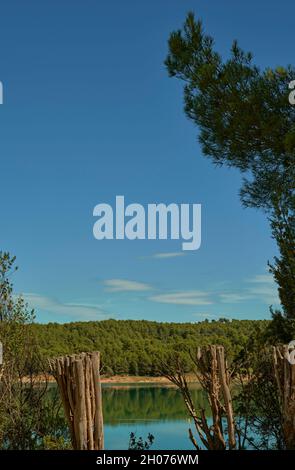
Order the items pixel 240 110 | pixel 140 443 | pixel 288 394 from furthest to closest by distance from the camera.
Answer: pixel 240 110 → pixel 140 443 → pixel 288 394

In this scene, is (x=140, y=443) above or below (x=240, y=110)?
below

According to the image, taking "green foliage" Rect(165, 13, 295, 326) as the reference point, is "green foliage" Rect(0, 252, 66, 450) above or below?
below

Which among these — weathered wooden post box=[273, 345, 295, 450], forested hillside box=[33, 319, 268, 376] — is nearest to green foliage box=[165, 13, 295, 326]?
weathered wooden post box=[273, 345, 295, 450]

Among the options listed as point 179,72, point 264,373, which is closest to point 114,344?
point 179,72

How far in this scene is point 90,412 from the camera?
15.4 feet

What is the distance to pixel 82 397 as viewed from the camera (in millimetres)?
4656

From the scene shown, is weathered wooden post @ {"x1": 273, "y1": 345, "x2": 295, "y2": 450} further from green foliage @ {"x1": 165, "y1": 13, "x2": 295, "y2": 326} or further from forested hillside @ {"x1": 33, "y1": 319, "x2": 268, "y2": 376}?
Answer: forested hillside @ {"x1": 33, "y1": 319, "x2": 268, "y2": 376}

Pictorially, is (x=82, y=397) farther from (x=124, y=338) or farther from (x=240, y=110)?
(x=124, y=338)

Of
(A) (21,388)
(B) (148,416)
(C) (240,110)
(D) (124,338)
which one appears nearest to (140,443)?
(A) (21,388)

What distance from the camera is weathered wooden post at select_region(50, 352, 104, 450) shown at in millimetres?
4645

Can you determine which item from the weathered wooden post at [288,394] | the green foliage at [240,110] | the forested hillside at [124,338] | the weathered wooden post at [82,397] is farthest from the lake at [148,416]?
the weathered wooden post at [82,397]
